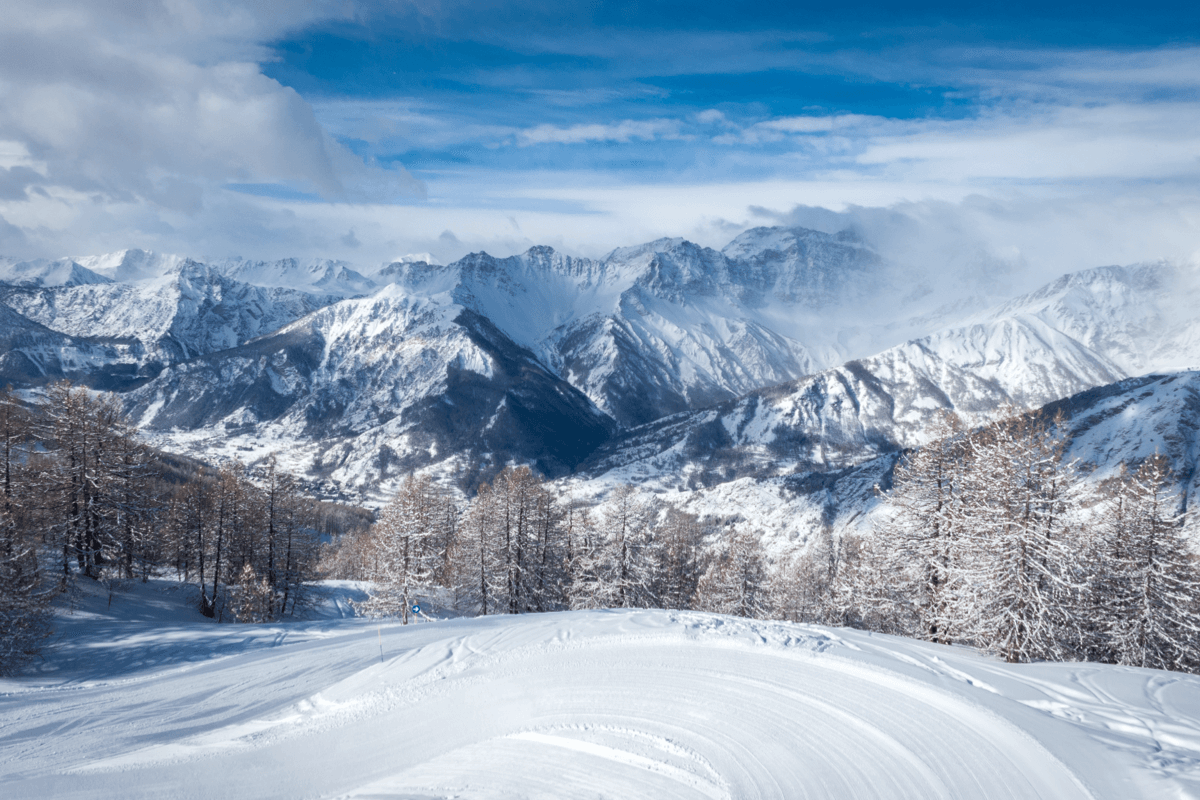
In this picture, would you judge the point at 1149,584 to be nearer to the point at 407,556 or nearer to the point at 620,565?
the point at 620,565

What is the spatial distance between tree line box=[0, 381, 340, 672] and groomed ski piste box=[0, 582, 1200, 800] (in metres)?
4.80

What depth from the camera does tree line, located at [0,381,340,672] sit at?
77.9 feet

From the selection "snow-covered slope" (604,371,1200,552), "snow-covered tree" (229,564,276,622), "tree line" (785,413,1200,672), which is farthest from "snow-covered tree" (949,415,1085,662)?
"snow-covered slope" (604,371,1200,552)

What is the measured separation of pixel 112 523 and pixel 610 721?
1326 inches

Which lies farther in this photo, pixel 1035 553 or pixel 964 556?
pixel 964 556

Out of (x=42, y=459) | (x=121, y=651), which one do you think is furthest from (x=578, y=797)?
(x=42, y=459)

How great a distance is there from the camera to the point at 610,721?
15023 mm

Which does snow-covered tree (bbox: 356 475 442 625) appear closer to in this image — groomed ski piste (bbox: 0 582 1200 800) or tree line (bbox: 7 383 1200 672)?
tree line (bbox: 7 383 1200 672)

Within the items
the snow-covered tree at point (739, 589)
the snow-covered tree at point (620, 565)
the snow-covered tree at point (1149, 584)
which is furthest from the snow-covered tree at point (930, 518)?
the snow-covered tree at point (739, 589)

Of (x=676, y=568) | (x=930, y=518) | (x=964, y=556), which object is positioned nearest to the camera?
(x=964, y=556)

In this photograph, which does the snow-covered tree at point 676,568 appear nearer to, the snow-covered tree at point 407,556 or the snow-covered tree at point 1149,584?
the snow-covered tree at point 407,556

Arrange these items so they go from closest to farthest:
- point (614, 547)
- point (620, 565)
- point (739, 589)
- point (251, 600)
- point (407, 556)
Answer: point (251, 600) → point (407, 556) → point (620, 565) → point (614, 547) → point (739, 589)

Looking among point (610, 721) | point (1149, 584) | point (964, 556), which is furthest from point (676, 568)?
point (610, 721)

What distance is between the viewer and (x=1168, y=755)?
1252cm
